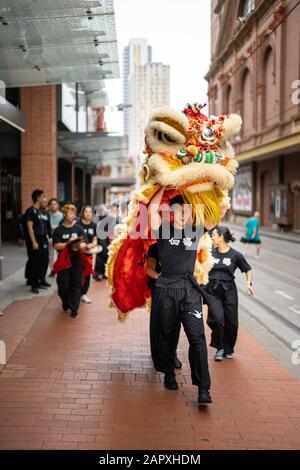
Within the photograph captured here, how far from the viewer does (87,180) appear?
38406mm

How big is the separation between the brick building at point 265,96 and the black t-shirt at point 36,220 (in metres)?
12.0

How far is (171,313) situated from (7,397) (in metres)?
1.72

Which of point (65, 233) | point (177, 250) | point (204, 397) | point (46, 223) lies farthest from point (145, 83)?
point (204, 397)

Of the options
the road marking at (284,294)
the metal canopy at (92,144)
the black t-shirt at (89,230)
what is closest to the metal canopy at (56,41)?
the black t-shirt at (89,230)

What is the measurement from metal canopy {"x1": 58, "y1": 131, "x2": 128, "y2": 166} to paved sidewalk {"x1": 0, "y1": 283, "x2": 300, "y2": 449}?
12810mm

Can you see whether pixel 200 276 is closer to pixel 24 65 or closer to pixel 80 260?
pixel 80 260

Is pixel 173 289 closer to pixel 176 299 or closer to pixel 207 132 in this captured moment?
pixel 176 299

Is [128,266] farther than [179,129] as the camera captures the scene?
Yes

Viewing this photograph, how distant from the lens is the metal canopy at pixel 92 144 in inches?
756

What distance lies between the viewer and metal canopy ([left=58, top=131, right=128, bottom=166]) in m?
19.2

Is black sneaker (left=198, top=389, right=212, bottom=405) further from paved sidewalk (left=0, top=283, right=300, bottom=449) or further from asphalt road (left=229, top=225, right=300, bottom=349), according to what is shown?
asphalt road (left=229, top=225, right=300, bottom=349)

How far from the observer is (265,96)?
31188mm

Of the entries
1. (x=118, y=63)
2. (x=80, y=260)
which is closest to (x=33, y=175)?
(x=118, y=63)

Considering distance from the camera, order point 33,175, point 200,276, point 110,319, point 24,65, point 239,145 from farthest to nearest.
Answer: point 239,145, point 33,175, point 24,65, point 110,319, point 200,276
